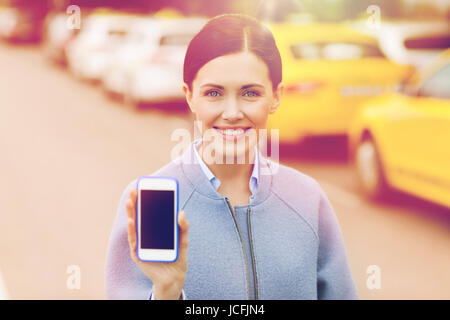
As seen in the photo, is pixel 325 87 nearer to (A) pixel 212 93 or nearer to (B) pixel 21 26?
(A) pixel 212 93

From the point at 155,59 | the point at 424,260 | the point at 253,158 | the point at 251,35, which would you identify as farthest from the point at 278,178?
the point at 155,59

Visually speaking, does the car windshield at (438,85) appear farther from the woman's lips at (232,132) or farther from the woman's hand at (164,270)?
the woman's hand at (164,270)

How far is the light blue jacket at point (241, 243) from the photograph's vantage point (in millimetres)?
1809

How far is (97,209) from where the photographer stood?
7.33 meters

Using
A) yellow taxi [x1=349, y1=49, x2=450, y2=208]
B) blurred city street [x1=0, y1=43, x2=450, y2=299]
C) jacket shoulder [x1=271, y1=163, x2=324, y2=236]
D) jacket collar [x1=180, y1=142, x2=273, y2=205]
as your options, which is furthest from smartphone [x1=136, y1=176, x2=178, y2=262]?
→ yellow taxi [x1=349, y1=49, x2=450, y2=208]

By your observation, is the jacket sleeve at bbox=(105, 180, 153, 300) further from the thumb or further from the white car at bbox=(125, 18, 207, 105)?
the white car at bbox=(125, 18, 207, 105)

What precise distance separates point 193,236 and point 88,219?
17.4 feet

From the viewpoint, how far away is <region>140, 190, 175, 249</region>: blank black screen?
1.55 metres

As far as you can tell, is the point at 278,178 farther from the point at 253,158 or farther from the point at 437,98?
the point at 437,98

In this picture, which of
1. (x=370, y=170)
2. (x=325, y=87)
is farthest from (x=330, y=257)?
(x=325, y=87)

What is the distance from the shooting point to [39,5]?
158ft

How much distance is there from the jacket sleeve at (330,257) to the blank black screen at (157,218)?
47cm

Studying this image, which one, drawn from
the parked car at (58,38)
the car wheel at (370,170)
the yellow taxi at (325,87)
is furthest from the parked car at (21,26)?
the car wheel at (370,170)

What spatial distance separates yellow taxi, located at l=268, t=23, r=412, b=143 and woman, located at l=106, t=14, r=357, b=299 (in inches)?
274
